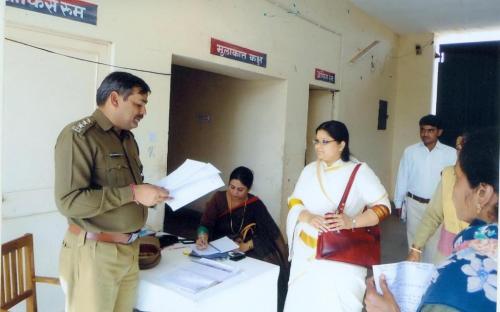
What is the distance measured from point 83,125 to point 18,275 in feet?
2.87

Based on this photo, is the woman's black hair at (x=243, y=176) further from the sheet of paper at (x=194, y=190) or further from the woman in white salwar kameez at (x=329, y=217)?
the sheet of paper at (x=194, y=190)

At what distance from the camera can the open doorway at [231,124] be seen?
475 cm

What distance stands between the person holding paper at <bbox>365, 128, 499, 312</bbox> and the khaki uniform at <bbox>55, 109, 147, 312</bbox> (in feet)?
3.03

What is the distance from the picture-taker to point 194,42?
3451 mm

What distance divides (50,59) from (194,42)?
4.14 ft

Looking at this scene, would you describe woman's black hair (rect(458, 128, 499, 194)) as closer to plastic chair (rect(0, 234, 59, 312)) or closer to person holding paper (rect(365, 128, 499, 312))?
person holding paper (rect(365, 128, 499, 312))

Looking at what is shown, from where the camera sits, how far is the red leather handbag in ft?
7.02

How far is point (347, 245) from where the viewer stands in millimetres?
2150

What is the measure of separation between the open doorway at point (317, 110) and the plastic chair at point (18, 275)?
4.20m

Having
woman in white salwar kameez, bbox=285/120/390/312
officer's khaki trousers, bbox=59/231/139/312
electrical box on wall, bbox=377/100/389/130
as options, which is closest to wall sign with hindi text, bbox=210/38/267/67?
woman in white salwar kameez, bbox=285/120/390/312

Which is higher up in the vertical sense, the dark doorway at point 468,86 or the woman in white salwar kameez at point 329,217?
the dark doorway at point 468,86

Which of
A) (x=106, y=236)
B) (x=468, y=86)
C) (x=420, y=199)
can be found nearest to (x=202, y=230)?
(x=106, y=236)

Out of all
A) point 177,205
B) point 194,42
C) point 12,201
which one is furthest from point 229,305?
point 194,42

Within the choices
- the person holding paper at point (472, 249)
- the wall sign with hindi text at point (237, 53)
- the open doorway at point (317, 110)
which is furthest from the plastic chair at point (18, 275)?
the open doorway at point (317, 110)
